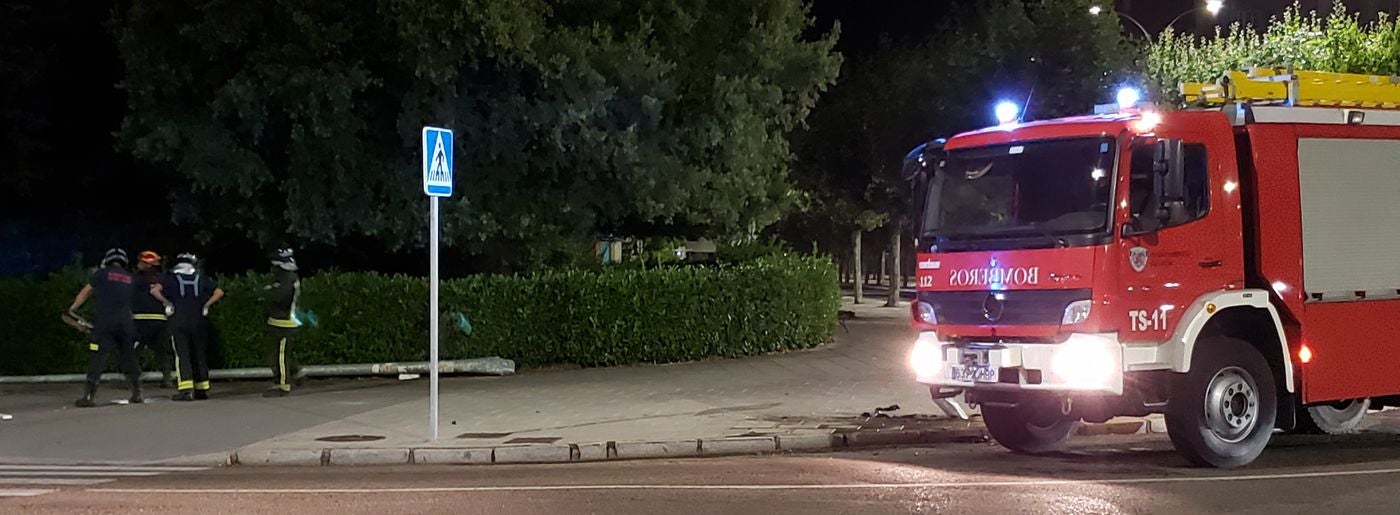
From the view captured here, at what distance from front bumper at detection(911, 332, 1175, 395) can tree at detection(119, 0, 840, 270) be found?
807 cm

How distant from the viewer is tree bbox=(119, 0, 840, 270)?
53.5 ft

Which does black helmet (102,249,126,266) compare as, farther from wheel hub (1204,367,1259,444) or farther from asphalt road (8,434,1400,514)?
wheel hub (1204,367,1259,444)

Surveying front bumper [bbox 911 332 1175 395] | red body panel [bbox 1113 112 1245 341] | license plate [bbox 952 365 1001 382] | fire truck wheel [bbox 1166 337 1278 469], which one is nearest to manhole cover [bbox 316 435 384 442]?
license plate [bbox 952 365 1001 382]

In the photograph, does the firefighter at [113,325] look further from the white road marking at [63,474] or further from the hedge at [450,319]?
the white road marking at [63,474]

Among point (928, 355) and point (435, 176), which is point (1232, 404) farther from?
point (435, 176)

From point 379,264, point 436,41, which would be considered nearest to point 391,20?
point 436,41

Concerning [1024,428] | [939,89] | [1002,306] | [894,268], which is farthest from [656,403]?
[894,268]

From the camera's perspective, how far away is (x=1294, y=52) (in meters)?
26.2

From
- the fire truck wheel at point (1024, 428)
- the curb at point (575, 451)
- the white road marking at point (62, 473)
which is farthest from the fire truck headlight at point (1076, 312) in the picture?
the white road marking at point (62, 473)

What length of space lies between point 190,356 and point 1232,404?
427 inches

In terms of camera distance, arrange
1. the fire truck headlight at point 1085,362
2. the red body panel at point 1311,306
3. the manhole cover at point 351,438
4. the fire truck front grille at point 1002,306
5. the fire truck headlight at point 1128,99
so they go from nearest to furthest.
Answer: the fire truck headlight at point 1085,362
the fire truck front grille at point 1002,306
the red body panel at point 1311,306
the fire truck headlight at point 1128,99
the manhole cover at point 351,438

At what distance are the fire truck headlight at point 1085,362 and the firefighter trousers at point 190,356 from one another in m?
9.69

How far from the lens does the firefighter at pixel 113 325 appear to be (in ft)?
47.0

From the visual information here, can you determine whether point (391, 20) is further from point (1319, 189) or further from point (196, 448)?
point (1319, 189)
